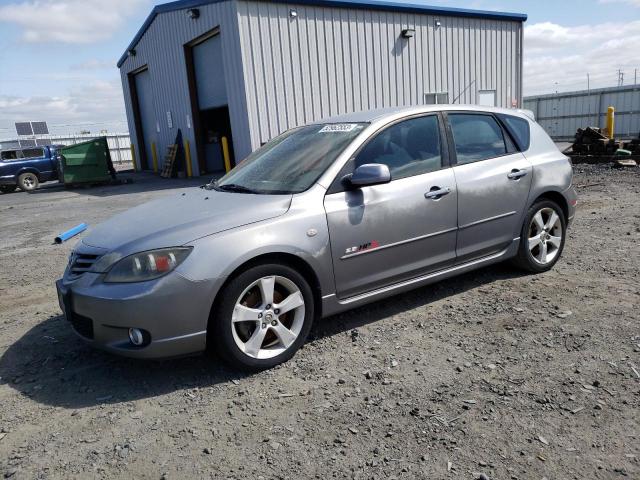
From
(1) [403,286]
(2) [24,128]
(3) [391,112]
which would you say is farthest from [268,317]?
Answer: (2) [24,128]

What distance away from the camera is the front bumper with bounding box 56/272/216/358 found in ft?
9.61

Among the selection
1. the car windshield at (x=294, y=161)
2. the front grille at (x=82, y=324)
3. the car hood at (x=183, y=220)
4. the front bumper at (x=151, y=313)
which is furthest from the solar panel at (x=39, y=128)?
the front bumper at (x=151, y=313)

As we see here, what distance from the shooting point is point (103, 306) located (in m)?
2.99

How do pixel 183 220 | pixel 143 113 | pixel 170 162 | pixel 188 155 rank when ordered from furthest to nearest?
pixel 143 113
pixel 170 162
pixel 188 155
pixel 183 220

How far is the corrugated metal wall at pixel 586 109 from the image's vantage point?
23.4 meters

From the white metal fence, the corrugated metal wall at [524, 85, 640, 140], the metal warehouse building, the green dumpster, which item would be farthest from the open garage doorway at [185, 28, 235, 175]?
the white metal fence

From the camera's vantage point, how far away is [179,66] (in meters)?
17.9

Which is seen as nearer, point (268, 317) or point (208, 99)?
point (268, 317)

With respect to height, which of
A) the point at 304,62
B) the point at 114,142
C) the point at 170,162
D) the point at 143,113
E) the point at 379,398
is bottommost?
the point at 379,398

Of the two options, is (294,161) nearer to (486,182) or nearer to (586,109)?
(486,182)

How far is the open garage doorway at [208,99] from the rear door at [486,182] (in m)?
12.1

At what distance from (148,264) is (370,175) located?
4.97 ft

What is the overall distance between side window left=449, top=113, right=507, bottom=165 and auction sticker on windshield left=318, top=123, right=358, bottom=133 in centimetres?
87

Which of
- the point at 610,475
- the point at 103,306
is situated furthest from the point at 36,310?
the point at 610,475
